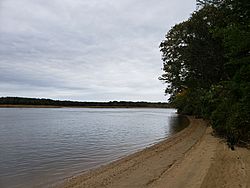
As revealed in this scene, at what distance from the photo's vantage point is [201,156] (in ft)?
42.8

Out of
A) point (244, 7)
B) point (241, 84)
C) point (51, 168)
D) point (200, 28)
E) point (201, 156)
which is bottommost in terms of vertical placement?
point (51, 168)

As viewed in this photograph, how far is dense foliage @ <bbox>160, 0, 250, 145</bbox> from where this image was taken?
44.4 feet

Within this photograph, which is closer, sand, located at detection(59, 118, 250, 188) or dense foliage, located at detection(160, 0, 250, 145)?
sand, located at detection(59, 118, 250, 188)

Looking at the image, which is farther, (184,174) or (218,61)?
(218,61)

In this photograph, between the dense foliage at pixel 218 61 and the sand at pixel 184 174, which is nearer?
the sand at pixel 184 174

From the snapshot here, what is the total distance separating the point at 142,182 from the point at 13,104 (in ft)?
464

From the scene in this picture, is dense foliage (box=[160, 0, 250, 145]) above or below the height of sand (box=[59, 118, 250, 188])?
above

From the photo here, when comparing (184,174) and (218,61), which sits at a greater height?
(218,61)

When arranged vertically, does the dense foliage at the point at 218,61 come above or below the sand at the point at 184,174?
above

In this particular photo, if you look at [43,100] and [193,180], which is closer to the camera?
[193,180]

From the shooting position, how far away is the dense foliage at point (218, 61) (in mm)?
13531

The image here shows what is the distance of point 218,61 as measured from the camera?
84.2 feet

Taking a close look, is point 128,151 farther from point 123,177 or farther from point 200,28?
point 200,28

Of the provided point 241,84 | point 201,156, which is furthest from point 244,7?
point 201,156
